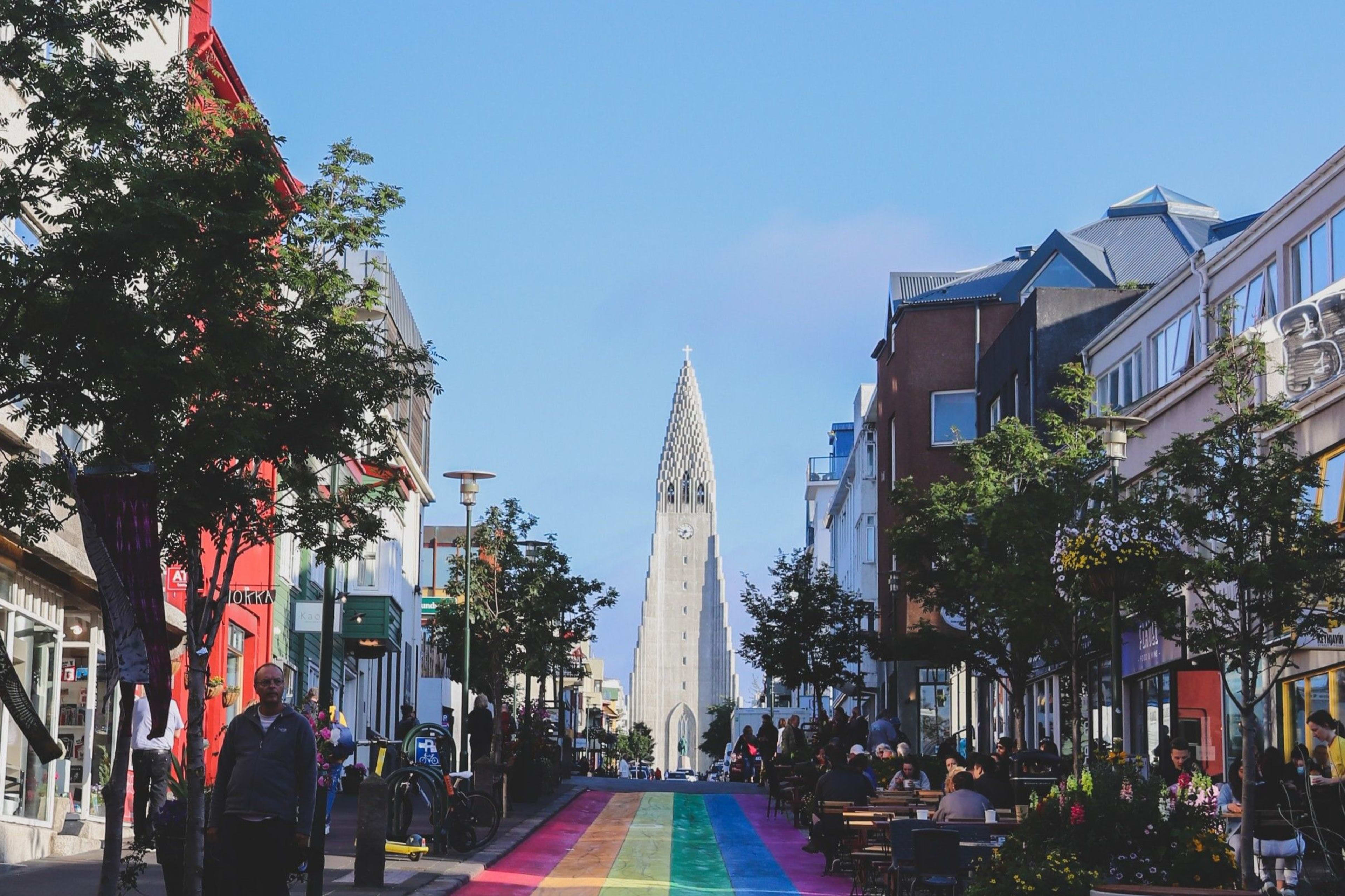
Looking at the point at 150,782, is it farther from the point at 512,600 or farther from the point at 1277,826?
the point at 512,600

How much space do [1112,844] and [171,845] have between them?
6.80m

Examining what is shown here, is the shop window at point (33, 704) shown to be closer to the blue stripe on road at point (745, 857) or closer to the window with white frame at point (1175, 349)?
the blue stripe on road at point (745, 857)

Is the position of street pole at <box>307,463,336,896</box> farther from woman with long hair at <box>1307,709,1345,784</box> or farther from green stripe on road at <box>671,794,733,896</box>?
woman with long hair at <box>1307,709,1345,784</box>

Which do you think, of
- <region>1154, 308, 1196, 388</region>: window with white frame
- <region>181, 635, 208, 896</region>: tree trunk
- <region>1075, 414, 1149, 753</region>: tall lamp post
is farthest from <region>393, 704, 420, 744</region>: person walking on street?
<region>181, 635, 208, 896</region>: tree trunk

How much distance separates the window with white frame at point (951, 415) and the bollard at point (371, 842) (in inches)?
1492

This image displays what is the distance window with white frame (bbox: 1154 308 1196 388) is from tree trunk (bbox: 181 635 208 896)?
68.9 feet

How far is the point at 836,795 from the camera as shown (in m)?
22.2

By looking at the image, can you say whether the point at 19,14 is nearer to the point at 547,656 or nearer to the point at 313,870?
the point at 313,870

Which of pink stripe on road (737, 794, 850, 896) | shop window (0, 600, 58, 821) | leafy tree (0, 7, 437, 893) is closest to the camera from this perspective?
leafy tree (0, 7, 437, 893)

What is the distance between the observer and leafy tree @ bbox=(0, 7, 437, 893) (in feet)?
33.1

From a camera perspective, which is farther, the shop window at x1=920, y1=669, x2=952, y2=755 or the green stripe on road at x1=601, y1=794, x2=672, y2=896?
the shop window at x1=920, y1=669, x2=952, y2=755

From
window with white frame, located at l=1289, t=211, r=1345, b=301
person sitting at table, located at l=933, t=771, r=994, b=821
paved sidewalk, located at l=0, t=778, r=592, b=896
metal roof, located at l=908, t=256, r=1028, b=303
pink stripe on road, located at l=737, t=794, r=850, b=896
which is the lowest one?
pink stripe on road, located at l=737, t=794, r=850, b=896

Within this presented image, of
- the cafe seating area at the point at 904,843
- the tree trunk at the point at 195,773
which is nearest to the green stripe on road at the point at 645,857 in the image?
the cafe seating area at the point at 904,843

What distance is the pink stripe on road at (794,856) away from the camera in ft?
66.9
